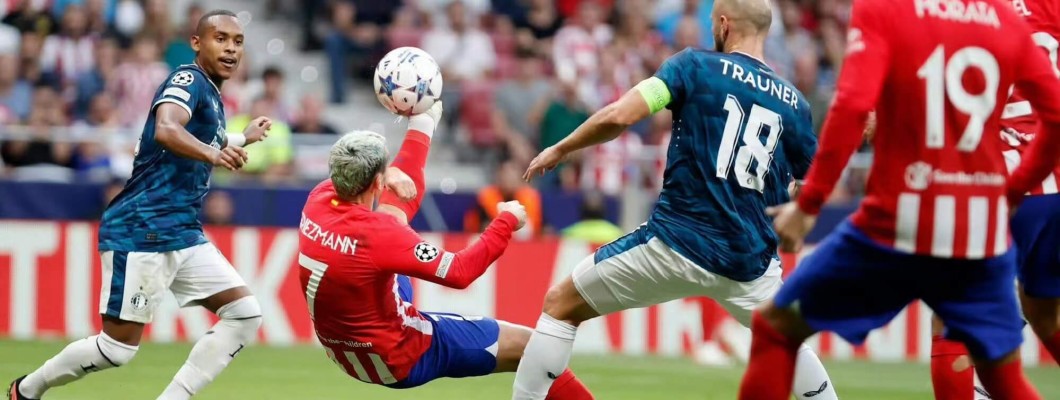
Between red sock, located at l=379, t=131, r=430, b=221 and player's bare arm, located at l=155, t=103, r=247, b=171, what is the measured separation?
0.73 meters

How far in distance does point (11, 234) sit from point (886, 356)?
808 centimetres

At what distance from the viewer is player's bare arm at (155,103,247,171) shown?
7062 millimetres

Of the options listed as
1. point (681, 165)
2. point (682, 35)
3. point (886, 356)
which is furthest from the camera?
point (682, 35)

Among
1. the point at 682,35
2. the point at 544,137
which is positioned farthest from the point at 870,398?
the point at 682,35

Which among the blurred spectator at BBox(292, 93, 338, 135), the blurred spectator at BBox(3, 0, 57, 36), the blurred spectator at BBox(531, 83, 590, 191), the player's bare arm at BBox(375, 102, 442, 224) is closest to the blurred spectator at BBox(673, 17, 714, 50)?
the blurred spectator at BBox(531, 83, 590, 191)

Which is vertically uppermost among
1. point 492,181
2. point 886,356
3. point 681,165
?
point 681,165

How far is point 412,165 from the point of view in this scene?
729cm

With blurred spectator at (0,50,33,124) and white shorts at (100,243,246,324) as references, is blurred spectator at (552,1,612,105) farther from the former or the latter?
white shorts at (100,243,246,324)

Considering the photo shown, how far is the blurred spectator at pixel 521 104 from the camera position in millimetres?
16359

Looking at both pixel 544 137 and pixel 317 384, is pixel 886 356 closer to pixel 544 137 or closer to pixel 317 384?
pixel 544 137

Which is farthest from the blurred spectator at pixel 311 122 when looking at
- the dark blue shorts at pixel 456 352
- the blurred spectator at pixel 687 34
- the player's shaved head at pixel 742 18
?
the player's shaved head at pixel 742 18

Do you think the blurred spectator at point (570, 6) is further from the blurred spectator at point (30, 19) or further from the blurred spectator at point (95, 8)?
the blurred spectator at point (30, 19)

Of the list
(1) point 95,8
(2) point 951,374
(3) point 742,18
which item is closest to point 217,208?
(1) point 95,8

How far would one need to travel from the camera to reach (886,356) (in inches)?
555
